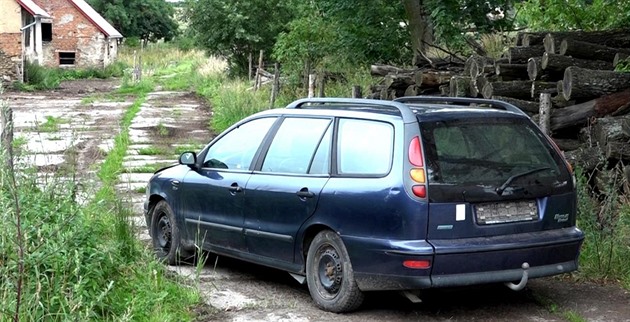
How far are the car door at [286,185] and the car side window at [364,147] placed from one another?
160 mm

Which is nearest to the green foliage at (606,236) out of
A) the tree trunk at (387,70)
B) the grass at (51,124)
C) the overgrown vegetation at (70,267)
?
the overgrown vegetation at (70,267)

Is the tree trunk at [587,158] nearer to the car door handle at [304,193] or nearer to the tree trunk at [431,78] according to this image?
the car door handle at [304,193]

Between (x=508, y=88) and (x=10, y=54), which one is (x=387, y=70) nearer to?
(x=508, y=88)

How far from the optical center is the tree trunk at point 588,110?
36.3ft

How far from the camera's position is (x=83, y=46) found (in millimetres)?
60594

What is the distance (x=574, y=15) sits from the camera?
56.7 feet

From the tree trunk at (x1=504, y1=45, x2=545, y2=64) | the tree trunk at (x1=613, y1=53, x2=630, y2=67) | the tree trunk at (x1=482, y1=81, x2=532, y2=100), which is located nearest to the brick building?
the tree trunk at (x1=504, y1=45, x2=545, y2=64)

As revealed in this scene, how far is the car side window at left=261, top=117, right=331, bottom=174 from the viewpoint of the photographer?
306 inches

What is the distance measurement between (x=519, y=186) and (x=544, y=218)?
13.9 inches

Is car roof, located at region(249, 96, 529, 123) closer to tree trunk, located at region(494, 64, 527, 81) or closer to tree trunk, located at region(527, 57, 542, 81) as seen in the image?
tree trunk, located at region(527, 57, 542, 81)

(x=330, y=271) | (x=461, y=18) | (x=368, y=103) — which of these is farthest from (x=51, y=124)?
(x=330, y=271)

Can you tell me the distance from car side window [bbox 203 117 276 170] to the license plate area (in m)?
2.34

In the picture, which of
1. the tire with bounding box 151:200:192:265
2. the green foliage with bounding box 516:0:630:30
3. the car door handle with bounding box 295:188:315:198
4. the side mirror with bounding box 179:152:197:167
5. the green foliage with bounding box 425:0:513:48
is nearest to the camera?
the car door handle with bounding box 295:188:315:198

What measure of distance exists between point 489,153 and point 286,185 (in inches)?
65.3
